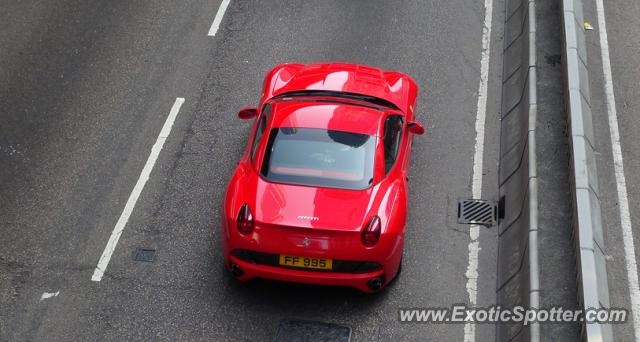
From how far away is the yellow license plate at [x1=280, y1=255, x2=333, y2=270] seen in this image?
8812 mm

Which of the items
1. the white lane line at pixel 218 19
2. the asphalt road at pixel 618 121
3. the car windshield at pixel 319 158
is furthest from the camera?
the white lane line at pixel 218 19

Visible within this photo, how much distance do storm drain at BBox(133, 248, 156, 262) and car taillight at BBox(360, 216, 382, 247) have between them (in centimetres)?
255

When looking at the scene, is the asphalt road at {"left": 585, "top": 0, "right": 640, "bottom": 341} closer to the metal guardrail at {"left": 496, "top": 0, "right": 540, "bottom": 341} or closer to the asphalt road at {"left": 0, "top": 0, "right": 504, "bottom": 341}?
the metal guardrail at {"left": 496, "top": 0, "right": 540, "bottom": 341}

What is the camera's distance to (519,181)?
10.6m

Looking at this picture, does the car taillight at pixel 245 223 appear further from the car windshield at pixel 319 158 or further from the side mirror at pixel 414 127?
the side mirror at pixel 414 127

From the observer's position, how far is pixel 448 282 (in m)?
9.71

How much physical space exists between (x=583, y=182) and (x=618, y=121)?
295cm

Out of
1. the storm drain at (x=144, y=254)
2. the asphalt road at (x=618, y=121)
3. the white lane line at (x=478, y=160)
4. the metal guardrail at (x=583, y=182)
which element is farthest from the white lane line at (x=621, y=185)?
the storm drain at (x=144, y=254)

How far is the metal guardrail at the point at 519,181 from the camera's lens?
8961 millimetres

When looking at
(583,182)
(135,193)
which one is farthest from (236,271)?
(583,182)

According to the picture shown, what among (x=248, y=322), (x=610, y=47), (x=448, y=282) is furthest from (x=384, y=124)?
(x=610, y=47)

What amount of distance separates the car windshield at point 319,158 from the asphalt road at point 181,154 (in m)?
1.17

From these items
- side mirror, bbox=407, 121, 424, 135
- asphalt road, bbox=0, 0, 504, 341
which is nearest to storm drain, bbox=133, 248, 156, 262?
asphalt road, bbox=0, 0, 504, 341

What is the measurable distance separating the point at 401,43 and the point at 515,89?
2083 mm
